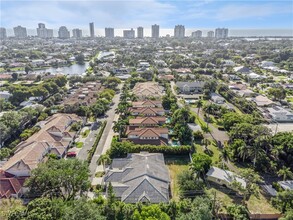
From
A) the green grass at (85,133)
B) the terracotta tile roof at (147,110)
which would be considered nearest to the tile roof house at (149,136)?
the green grass at (85,133)

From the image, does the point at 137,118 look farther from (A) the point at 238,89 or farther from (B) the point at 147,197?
(A) the point at 238,89

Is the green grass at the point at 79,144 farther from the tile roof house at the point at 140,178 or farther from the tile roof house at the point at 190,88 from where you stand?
the tile roof house at the point at 190,88

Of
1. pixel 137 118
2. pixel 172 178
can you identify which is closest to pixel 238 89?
pixel 137 118

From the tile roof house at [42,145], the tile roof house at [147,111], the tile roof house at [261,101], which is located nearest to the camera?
the tile roof house at [42,145]

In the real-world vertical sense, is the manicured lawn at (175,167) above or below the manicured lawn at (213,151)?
below

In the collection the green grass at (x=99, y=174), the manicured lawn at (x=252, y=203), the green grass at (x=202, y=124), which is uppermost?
the green grass at (x=202, y=124)
